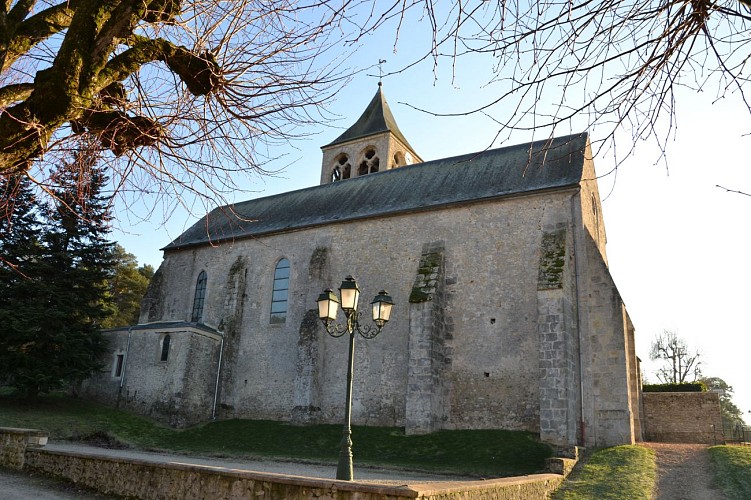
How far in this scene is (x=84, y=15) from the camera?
4238 millimetres

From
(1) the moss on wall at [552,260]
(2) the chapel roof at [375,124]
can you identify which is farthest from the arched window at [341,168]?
(1) the moss on wall at [552,260]

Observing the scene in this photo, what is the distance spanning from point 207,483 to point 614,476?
9336 mm

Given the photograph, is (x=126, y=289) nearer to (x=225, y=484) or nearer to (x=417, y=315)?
(x=417, y=315)

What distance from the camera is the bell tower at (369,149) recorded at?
104 ft

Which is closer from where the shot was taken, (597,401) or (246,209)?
(597,401)

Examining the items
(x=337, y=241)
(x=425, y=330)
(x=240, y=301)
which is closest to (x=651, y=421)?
(x=425, y=330)

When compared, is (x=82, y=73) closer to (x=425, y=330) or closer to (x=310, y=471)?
(x=310, y=471)

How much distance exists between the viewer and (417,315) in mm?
18922

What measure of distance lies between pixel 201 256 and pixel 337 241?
832cm

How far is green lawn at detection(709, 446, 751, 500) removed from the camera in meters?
11.5

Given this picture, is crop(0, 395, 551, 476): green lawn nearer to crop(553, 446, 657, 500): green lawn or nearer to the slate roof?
crop(553, 446, 657, 500): green lawn

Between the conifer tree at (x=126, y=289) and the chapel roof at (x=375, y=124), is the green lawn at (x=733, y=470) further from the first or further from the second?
the conifer tree at (x=126, y=289)

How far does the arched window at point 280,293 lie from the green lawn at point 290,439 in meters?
4.41

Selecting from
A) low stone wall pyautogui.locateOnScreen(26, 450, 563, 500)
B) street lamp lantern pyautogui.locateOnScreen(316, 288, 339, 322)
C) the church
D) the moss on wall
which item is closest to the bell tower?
the church
